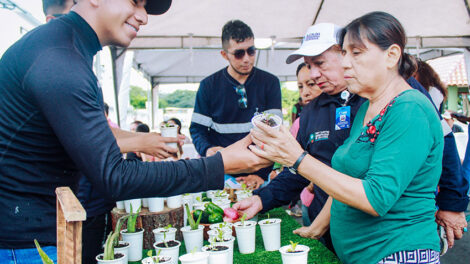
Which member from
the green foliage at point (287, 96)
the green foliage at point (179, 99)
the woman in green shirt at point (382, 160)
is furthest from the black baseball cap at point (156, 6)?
the green foliage at point (179, 99)

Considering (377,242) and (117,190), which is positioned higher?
(117,190)

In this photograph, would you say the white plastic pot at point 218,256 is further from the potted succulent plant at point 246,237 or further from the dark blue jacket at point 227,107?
the dark blue jacket at point 227,107

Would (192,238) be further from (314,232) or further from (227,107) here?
(227,107)

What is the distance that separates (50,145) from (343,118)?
5.58 ft

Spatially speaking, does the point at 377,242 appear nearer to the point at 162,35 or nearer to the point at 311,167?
the point at 311,167

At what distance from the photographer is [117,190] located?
1.24 metres

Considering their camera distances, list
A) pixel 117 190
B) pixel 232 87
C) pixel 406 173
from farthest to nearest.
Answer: pixel 232 87 < pixel 406 173 < pixel 117 190

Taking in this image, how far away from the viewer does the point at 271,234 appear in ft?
6.90

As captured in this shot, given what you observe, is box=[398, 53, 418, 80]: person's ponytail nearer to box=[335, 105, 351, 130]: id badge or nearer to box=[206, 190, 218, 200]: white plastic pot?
box=[335, 105, 351, 130]: id badge

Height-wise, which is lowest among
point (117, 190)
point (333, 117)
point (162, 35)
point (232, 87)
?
point (117, 190)

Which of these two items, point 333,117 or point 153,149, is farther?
point 333,117

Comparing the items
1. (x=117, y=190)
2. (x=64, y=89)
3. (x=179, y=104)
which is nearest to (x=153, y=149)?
(x=117, y=190)

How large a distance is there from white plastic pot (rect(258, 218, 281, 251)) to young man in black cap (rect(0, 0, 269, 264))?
0.89 meters

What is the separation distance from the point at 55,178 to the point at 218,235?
958 mm
